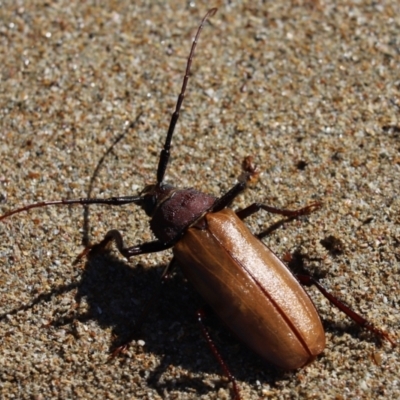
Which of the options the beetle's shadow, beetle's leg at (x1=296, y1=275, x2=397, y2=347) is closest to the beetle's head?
the beetle's shadow

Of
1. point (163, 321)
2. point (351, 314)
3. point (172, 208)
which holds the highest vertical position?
point (172, 208)

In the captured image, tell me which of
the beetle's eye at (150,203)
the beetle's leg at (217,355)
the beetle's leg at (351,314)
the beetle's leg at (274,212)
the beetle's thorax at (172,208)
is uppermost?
the beetle's eye at (150,203)

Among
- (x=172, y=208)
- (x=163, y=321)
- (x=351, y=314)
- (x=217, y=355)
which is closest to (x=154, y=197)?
(x=172, y=208)

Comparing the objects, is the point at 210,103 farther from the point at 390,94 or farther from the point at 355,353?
the point at 355,353

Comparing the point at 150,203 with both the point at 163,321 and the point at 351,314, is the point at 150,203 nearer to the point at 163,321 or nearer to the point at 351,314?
the point at 163,321

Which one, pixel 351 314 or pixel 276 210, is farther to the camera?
pixel 276 210

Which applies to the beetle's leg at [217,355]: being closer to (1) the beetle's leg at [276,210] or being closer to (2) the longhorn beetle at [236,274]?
(2) the longhorn beetle at [236,274]

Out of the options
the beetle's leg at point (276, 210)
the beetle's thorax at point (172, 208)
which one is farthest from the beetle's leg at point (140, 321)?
the beetle's leg at point (276, 210)

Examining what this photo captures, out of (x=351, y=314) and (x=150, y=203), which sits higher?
(x=150, y=203)
